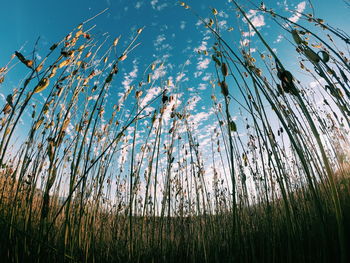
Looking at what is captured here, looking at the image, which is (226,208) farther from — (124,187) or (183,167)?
(124,187)

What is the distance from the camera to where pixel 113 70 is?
1.25 meters

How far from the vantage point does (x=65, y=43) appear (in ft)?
4.19

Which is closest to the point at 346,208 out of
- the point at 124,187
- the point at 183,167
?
the point at 183,167

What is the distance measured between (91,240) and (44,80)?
47.0 inches

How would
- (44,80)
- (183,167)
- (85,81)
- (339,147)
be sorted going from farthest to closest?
(339,147)
(183,167)
(85,81)
(44,80)

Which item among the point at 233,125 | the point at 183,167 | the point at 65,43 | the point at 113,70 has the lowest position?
the point at 233,125

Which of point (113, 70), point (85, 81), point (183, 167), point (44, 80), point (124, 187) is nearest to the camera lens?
point (44, 80)

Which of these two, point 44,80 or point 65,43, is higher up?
point 65,43

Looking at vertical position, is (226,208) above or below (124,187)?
below

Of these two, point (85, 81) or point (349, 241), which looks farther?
point (85, 81)

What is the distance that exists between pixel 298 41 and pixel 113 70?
98 cm

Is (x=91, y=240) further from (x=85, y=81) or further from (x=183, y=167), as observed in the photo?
(x=183, y=167)

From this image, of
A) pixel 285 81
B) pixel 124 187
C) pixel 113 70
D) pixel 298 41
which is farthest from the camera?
pixel 124 187

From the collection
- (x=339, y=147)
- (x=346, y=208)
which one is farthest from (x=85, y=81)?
(x=339, y=147)
